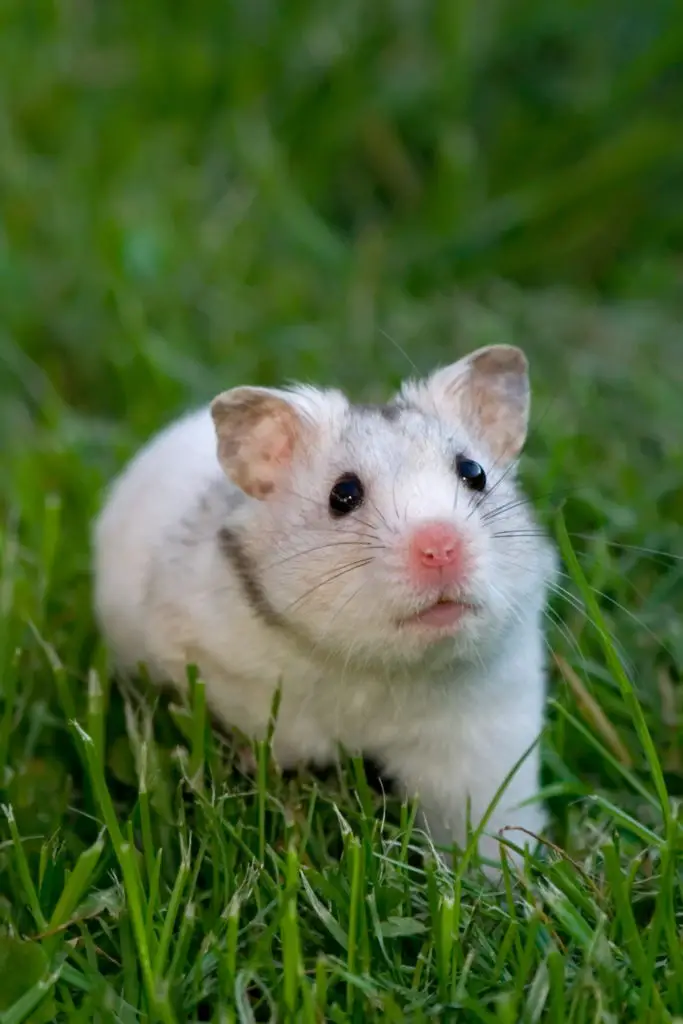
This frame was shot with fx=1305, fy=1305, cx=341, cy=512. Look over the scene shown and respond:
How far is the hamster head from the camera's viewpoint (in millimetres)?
2127

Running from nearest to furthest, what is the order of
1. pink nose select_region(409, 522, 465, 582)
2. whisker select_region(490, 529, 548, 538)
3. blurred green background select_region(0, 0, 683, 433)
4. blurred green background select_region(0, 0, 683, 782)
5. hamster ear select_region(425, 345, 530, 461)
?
pink nose select_region(409, 522, 465, 582)
whisker select_region(490, 529, 548, 538)
hamster ear select_region(425, 345, 530, 461)
blurred green background select_region(0, 0, 683, 782)
blurred green background select_region(0, 0, 683, 433)

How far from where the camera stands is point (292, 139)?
5.46 meters

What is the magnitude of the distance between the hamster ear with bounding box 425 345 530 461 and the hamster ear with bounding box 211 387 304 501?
0.30 meters

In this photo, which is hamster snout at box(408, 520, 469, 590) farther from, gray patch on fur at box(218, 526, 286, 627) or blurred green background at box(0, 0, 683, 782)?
blurred green background at box(0, 0, 683, 782)

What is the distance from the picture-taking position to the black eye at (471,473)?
232 centimetres

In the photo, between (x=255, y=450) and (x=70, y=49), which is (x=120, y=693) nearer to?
(x=255, y=450)

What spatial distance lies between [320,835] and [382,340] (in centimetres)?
234

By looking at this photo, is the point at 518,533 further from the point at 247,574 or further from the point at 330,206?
the point at 330,206

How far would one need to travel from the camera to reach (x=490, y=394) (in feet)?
8.39

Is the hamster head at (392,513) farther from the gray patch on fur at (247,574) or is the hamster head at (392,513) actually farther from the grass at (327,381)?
the grass at (327,381)

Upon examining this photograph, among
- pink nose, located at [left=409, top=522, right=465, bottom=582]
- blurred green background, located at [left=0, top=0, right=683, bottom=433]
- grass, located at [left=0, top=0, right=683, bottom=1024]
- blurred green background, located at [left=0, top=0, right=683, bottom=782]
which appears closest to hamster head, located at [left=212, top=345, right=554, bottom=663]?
pink nose, located at [left=409, top=522, right=465, bottom=582]

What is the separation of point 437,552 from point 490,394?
58cm

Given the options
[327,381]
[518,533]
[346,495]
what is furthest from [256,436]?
[327,381]

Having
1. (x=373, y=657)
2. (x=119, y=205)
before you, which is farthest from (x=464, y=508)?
(x=119, y=205)
